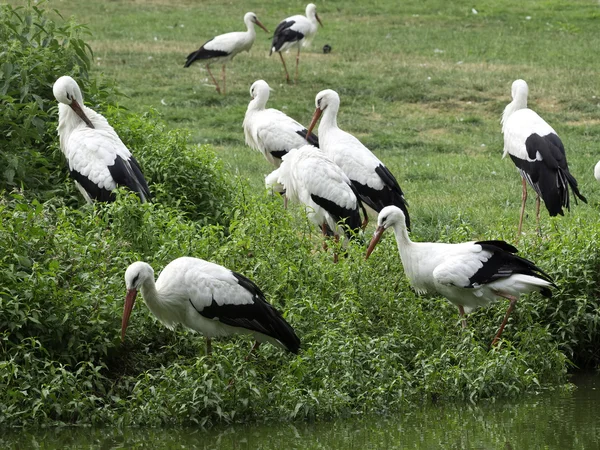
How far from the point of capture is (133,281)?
227 inches

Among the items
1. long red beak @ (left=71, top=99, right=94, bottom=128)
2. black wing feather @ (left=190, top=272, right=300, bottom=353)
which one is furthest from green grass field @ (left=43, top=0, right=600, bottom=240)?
long red beak @ (left=71, top=99, right=94, bottom=128)

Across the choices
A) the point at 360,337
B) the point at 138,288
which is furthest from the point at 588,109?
the point at 138,288

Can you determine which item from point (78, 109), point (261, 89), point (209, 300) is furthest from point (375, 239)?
point (261, 89)

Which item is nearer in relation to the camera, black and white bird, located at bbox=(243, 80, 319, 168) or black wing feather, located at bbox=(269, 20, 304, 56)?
black and white bird, located at bbox=(243, 80, 319, 168)

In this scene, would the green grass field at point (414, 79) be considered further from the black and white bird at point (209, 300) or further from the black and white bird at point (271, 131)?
the black and white bird at point (209, 300)

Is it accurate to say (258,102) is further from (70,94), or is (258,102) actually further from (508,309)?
(508,309)

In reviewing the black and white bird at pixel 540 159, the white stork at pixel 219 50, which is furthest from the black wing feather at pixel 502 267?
the white stork at pixel 219 50

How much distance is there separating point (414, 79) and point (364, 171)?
6.79m

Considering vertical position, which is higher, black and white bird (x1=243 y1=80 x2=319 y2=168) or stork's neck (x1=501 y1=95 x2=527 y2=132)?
stork's neck (x1=501 y1=95 x2=527 y2=132)

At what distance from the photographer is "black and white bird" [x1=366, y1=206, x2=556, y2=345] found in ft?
21.2

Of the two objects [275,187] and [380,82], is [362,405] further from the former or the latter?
[380,82]

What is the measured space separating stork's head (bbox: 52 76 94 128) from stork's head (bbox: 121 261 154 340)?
267cm

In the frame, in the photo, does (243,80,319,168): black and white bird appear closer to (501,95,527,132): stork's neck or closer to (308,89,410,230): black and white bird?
(308,89,410,230): black and white bird

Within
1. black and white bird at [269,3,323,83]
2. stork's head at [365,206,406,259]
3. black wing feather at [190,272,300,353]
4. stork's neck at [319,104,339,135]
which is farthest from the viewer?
black and white bird at [269,3,323,83]
